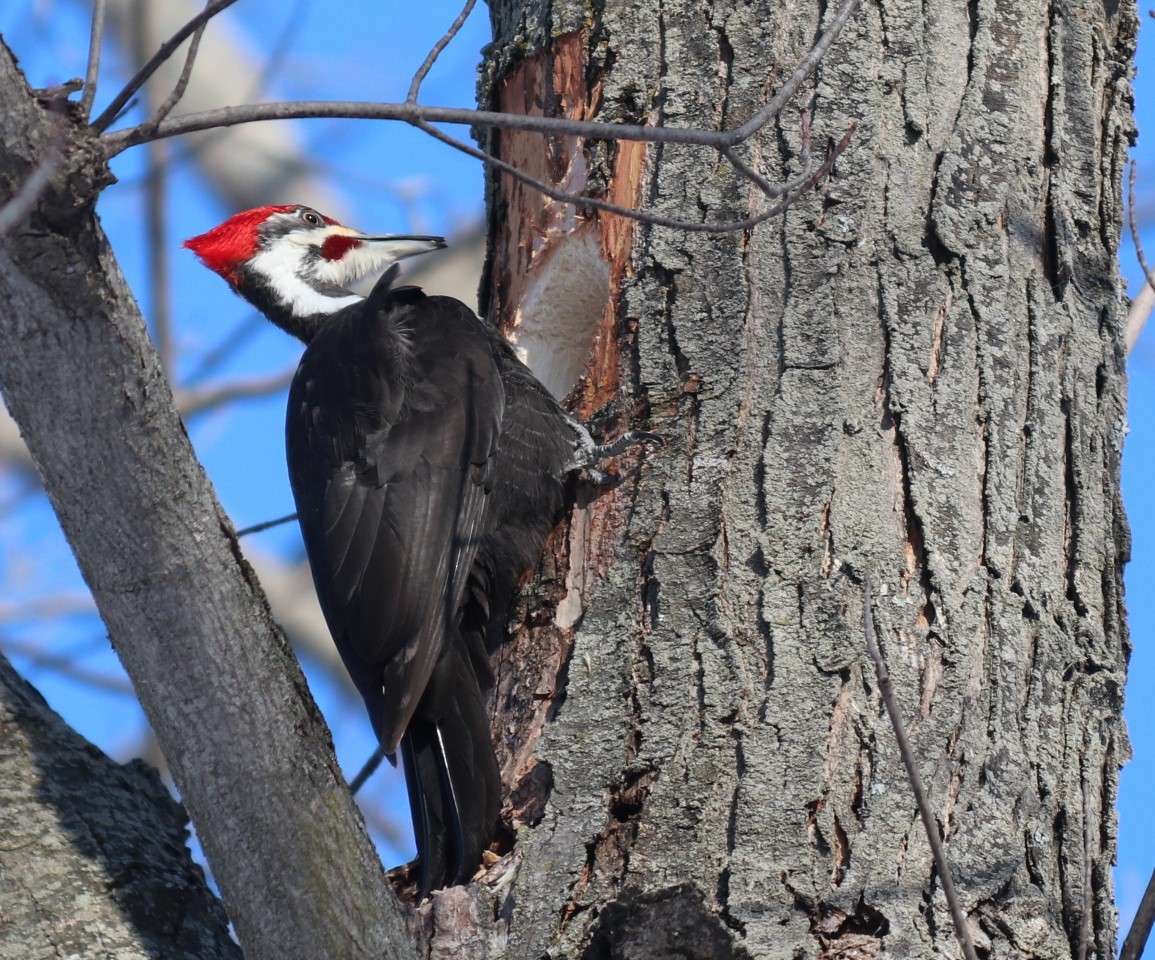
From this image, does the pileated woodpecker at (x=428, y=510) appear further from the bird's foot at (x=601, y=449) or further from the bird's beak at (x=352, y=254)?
the bird's beak at (x=352, y=254)

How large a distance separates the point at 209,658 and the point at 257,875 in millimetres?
294

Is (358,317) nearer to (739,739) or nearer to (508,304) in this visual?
(508,304)

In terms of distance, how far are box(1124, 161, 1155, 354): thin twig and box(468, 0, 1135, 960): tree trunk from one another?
78 millimetres

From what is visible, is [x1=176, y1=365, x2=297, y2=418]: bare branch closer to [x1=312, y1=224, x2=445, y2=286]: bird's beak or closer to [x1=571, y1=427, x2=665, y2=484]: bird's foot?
[x1=312, y1=224, x2=445, y2=286]: bird's beak

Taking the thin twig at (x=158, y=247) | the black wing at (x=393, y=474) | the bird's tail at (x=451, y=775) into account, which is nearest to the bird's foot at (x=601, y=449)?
the black wing at (x=393, y=474)

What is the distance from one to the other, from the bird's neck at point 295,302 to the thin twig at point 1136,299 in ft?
7.25

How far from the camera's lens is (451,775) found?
8.10ft

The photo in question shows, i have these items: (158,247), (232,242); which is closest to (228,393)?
(158,247)

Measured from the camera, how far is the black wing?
9.01ft

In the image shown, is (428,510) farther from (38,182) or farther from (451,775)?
(38,182)

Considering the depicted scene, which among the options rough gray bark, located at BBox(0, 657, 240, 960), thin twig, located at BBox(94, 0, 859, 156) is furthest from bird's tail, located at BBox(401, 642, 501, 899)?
thin twig, located at BBox(94, 0, 859, 156)

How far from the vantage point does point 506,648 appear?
263 cm

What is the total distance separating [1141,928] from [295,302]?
3156 mm

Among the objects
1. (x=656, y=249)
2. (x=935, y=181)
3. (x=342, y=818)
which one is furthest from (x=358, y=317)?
(x=342, y=818)
